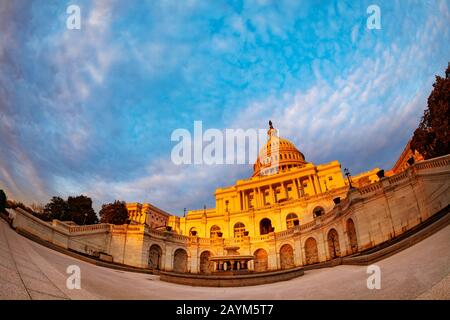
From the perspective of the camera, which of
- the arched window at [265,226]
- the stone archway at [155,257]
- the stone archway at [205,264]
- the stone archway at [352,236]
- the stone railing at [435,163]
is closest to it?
the stone railing at [435,163]

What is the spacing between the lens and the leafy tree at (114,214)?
4731 centimetres

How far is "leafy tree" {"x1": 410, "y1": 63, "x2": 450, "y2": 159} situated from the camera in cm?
2153

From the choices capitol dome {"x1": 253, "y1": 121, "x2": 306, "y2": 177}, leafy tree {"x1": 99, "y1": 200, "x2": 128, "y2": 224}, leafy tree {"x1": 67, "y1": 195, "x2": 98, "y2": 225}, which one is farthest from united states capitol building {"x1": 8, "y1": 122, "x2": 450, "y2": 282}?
capitol dome {"x1": 253, "y1": 121, "x2": 306, "y2": 177}

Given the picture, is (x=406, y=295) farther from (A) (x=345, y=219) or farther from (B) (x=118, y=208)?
(B) (x=118, y=208)

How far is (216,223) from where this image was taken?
55719mm

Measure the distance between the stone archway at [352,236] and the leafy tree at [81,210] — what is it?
43573 millimetres

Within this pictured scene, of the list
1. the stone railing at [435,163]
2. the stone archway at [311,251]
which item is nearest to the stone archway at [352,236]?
the stone archway at [311,251]

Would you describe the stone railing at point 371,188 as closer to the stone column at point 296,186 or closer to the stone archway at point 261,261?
the stone archway at point 261,261

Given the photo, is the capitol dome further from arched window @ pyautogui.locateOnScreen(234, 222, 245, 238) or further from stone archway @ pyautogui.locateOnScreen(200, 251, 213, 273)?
stone archway @ pyautogui.locateOnScreen(200, 251, 213, 273)

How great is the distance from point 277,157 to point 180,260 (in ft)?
204

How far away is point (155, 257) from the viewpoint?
3170cm

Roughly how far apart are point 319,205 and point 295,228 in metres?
15.2

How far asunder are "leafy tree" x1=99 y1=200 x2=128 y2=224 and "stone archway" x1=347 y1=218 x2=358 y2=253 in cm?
4048

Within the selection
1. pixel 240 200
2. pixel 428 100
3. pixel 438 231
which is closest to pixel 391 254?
pixel 438 231
